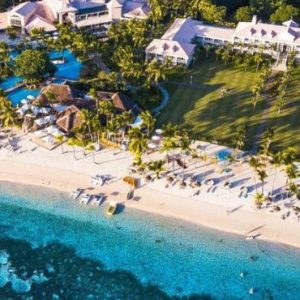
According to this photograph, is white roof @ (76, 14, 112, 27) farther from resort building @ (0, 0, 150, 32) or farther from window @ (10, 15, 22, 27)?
window @ (10, 15, 22, 27)

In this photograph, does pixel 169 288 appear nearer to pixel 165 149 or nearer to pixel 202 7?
pixel 165 149

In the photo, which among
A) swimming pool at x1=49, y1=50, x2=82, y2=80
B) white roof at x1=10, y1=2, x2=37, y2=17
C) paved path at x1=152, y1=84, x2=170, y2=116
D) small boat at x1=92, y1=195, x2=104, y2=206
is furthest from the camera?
white roof at x1=10, y1=2, x2=37, y2=17

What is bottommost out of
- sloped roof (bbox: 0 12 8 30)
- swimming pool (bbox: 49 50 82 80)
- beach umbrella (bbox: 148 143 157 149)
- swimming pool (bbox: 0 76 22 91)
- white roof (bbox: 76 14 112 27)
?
beach umbrella (bbox: 148 143 157 149)

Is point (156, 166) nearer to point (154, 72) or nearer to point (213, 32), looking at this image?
point (154, 72)

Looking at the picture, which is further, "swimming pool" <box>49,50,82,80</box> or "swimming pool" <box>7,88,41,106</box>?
"swimming pool" <box>49,50,82,80</box>

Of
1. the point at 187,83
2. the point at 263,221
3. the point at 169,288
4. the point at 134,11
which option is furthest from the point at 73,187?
the point at 134,11

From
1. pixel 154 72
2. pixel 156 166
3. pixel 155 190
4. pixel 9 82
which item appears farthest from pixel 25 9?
pixel 155 190

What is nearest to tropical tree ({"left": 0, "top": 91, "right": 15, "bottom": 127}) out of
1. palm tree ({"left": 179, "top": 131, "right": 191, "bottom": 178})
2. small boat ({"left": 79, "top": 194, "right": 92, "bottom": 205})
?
small boat ({"left": 79, "top": 194, "right": 92, "bottom": 205})

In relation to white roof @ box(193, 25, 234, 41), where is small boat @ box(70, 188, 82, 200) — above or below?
below
